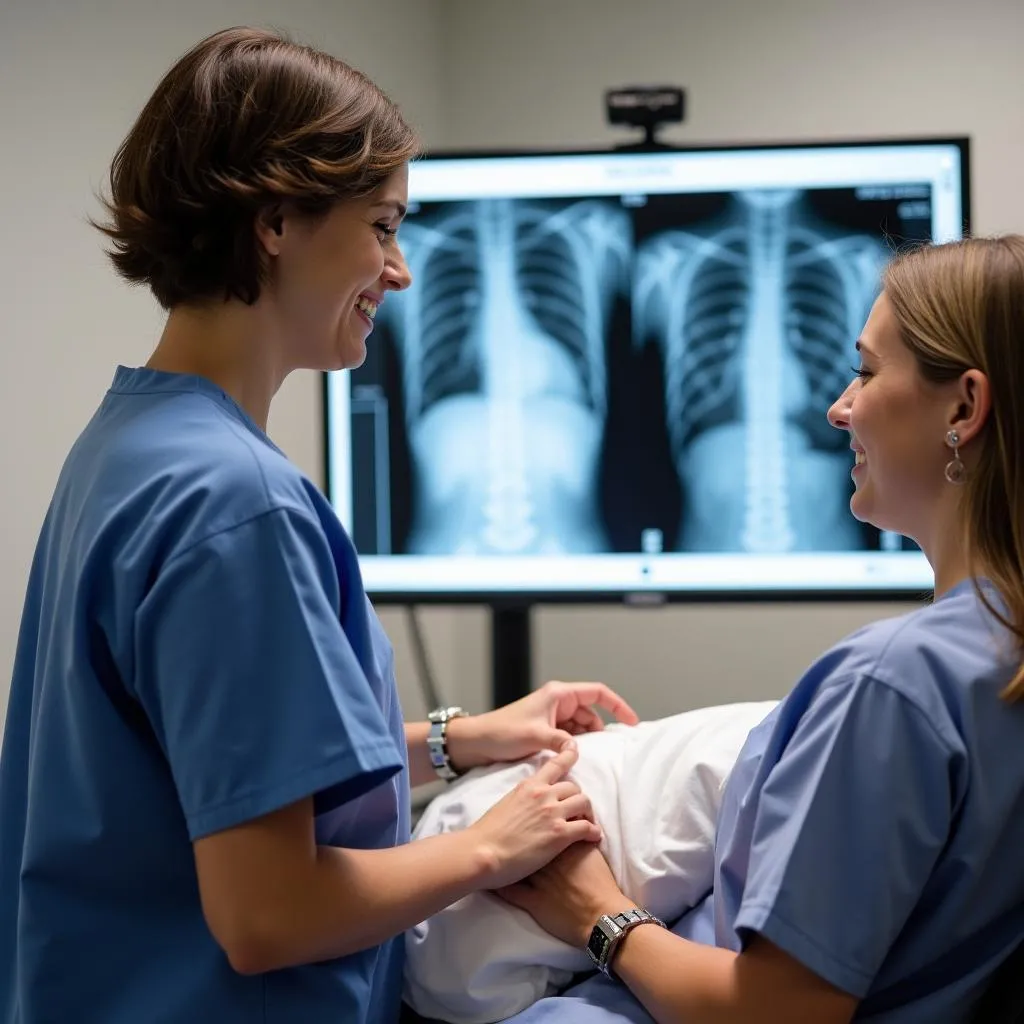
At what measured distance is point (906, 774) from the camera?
0.88m

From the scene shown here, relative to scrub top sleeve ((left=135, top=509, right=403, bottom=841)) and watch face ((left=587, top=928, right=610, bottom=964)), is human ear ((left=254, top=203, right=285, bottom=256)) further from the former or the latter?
watch face ((left=587, top=928, right=610, bottom=964))

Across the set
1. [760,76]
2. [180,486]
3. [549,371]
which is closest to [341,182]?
[180,486]

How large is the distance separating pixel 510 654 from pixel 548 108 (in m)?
1.11

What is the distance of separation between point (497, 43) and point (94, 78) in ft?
3.15

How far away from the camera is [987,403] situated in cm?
97

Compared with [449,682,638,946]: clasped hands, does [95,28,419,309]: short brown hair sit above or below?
above

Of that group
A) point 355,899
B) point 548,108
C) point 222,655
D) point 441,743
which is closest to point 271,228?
point 222,655

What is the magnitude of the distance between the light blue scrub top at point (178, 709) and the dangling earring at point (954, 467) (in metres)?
0.46

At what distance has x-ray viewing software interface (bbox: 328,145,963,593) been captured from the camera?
1811 mm

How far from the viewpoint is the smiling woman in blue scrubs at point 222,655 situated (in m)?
0.85

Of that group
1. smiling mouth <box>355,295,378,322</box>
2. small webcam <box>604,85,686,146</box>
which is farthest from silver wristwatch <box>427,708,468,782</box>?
small webcam <box>604,85,686,146</box>

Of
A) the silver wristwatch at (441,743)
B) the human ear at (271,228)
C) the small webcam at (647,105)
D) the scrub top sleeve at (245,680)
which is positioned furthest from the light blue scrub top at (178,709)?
the small webcam at (647,105)

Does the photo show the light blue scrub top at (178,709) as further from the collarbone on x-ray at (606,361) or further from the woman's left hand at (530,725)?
the collarbone on x-ray at (606,361)

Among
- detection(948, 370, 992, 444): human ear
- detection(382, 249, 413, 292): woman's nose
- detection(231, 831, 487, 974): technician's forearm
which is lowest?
detection(231, 831, 487, 974): technician's forearm
